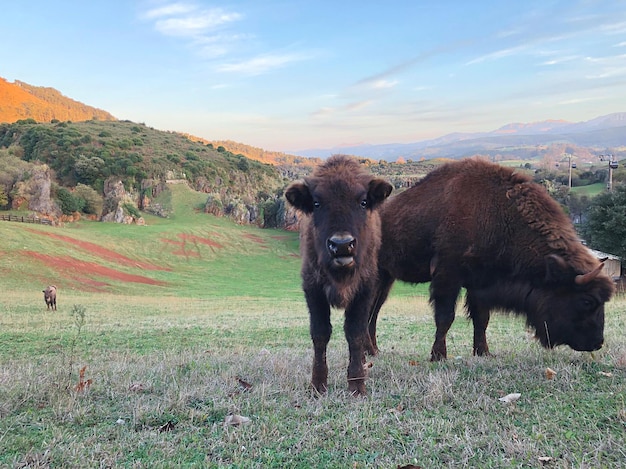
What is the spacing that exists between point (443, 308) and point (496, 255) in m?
1.11

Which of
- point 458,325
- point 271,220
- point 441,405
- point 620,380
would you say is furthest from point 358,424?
point 271,220

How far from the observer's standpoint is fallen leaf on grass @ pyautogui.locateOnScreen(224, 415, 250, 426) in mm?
4102

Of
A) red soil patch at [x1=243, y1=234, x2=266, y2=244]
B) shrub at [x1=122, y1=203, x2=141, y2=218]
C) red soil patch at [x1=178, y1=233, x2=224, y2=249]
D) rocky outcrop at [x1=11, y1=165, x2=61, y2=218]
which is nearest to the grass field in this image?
red soil patch at [x1=178, y1=233, x2=224, y2=249]

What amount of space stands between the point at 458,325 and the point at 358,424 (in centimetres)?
1123

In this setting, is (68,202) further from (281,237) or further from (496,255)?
(496,255)

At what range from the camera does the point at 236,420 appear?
415 cm

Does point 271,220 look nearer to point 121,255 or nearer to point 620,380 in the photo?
point 121,255

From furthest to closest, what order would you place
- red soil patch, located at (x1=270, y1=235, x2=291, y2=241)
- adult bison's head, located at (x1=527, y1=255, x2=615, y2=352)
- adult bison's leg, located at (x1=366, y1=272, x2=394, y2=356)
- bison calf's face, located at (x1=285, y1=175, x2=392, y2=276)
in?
red soil patch, located at (x1=270, y1=235, x2=291, y2=241) → adult bison's leg, located at (x1=366, y1=272, x2=394, y2=356) → adult bison's head, located at (x1=527, y1=255, x2=615, y2=352) → bison calf's face, located at (x1=285, y1=175, x2=392, y2=276)

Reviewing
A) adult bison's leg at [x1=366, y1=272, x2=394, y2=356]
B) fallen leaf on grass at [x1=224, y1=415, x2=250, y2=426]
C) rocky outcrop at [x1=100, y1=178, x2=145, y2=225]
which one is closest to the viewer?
fallen leaf on grass at [x1=224, y1=415, x2=250, y2=426]

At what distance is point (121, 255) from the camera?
5453cm

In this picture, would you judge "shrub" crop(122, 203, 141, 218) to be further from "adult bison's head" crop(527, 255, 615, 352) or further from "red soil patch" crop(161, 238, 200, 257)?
"adult bison's head" crop(527, 255, 615, 352)

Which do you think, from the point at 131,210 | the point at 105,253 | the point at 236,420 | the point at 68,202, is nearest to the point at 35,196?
the point at 68,202

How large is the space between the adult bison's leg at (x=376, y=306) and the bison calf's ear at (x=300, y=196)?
3.02m

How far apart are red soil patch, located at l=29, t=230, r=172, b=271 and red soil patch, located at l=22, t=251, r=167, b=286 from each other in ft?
16.3
